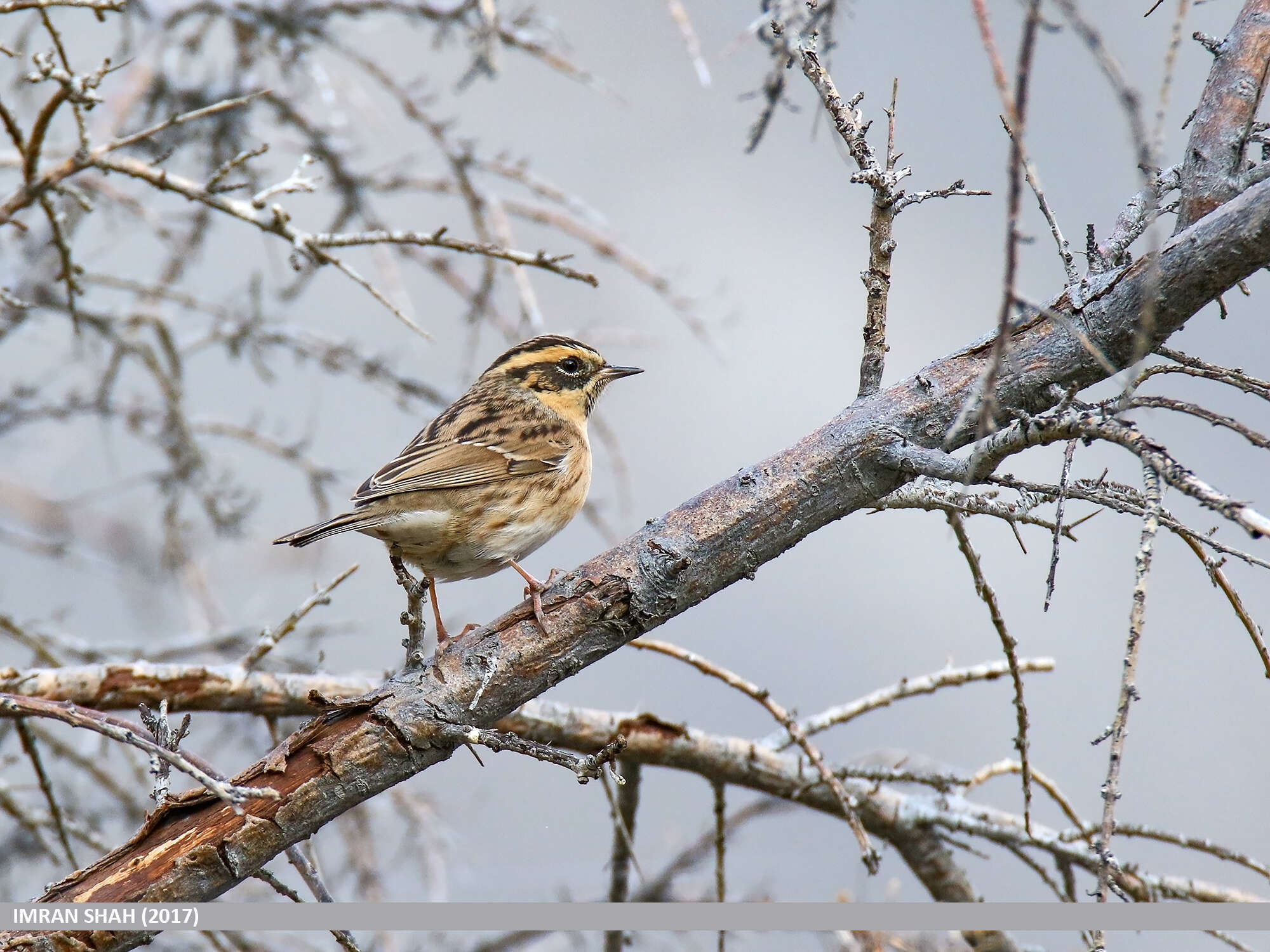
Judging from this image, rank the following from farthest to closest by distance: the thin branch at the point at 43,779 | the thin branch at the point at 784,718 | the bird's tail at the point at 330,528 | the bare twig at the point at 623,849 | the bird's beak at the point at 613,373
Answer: the bird's beak at the point at 613,373 → the bare twig at the point at 623,849 → the bird's tail at the point at 330,528 → the thin branch at the point at 43,779 → the thin branch at the point at 784,718

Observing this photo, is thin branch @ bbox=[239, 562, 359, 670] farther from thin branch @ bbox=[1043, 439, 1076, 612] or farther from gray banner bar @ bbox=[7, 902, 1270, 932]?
thin branch @ bbox=[1043, 439, 1076, 612]

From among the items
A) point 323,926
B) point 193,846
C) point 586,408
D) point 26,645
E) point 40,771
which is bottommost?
point 323,926

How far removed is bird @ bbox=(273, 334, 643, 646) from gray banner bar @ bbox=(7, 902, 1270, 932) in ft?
3.87

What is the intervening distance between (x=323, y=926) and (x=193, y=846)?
16.0 inches

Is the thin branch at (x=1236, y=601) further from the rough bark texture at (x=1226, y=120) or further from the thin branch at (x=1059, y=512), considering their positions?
the rough bark texture at (x=1226, y=120)

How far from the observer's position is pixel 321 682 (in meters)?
4.24

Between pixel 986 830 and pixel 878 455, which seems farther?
pixel 986 830

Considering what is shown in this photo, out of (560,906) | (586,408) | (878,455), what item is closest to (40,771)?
(560,906)

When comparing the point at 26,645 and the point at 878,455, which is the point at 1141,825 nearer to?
the point at 878,455

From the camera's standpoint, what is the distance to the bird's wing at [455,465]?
4.58m

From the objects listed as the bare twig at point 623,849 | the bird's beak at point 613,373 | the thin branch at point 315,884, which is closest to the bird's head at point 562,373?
the bird's beak at point 613,373

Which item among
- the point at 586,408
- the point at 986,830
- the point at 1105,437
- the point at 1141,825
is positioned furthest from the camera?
the point at 586,408

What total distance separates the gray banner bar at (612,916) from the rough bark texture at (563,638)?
55 millimetres

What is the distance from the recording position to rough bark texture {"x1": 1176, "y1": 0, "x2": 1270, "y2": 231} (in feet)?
9.55
